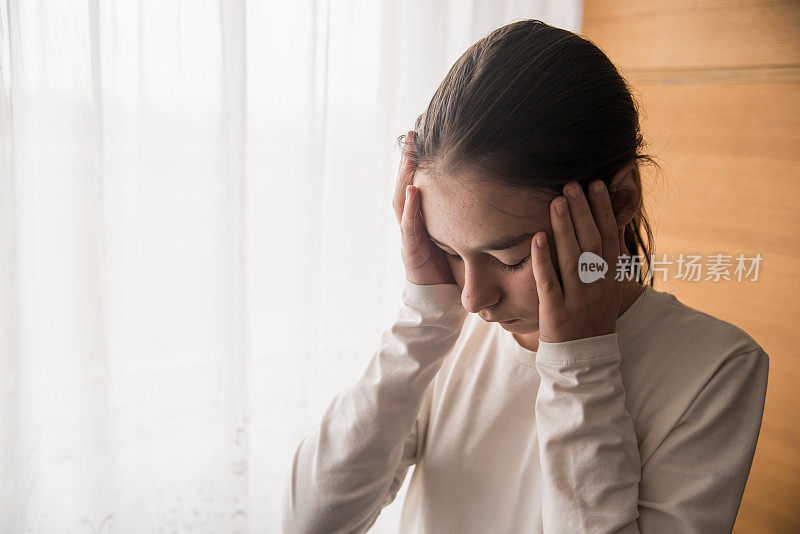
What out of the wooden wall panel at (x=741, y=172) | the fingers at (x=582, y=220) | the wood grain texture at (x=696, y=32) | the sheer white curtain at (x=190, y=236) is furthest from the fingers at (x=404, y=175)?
the wood grain texture at (x=696, y=32)

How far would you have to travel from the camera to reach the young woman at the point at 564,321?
781 millimetres

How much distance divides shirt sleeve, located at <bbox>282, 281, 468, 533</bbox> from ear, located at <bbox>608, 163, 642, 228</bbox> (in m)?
0.28

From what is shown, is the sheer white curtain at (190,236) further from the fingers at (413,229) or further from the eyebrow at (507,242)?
the eyebrow at (507,242)

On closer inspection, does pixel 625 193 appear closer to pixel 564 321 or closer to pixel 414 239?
pixel 564 321

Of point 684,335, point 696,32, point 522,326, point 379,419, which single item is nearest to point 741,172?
point 696,32

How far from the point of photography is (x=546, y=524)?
0.84m

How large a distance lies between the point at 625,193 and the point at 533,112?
0.20 meters

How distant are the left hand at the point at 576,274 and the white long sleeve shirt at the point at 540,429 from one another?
24 mm

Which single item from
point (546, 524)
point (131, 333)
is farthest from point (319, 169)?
point (546, 524)

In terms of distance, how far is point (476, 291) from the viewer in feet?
2.81

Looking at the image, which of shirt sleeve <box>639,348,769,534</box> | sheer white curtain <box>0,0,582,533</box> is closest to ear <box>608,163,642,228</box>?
shirt sleeve <box>639,348,769,534</box>

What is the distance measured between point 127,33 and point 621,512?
1.30 m

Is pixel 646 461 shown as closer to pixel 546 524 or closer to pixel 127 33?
pixel 546 524

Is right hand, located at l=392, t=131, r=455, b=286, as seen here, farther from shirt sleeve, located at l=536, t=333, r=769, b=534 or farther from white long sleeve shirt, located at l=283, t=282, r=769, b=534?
shirt sleeve, located at l=536, t=333, r=769, b=534
